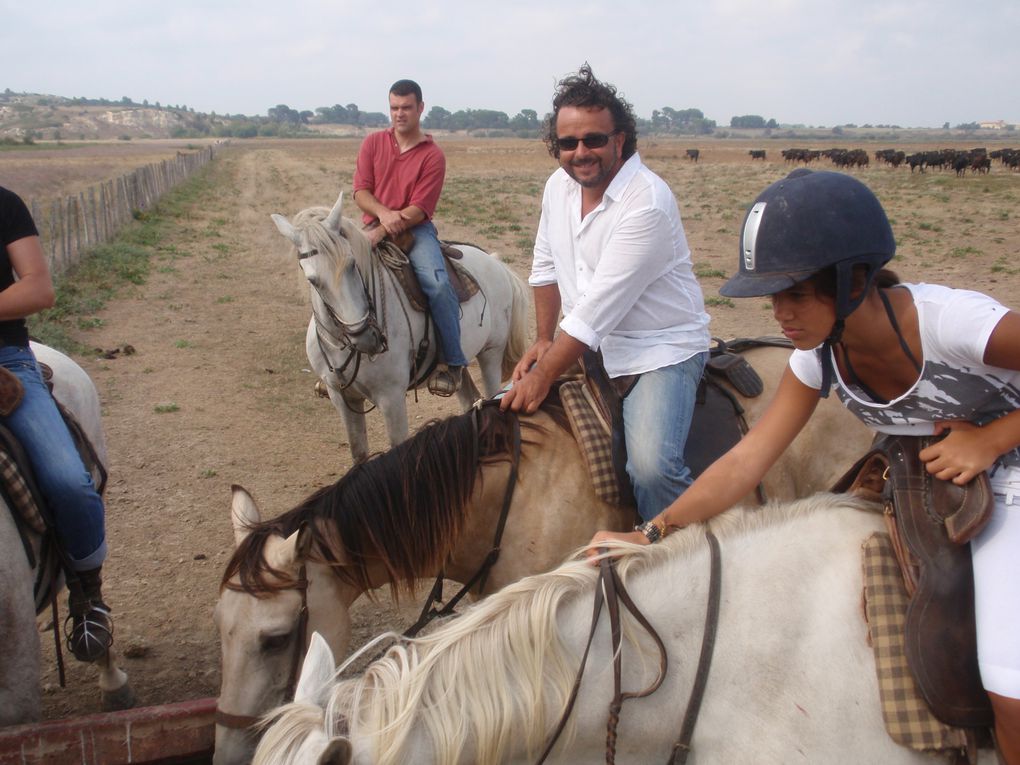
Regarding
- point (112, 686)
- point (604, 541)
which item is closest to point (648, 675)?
point (604, 541)

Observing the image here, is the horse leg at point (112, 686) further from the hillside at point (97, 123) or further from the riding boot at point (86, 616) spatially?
the hillside at point (97, 123)

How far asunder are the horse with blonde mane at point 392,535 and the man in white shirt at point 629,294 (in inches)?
8.7

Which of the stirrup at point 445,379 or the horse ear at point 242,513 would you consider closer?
the horse ear at point 242,513

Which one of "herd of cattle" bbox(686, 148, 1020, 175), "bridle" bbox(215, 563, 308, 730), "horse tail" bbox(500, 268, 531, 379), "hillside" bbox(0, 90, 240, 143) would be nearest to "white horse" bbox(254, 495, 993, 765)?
"bridle" bbox(215, 563, 308, 730)

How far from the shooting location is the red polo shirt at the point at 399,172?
18.9 feet

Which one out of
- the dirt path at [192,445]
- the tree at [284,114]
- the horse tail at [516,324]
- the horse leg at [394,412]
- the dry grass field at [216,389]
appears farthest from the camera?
the tree at [284,114]

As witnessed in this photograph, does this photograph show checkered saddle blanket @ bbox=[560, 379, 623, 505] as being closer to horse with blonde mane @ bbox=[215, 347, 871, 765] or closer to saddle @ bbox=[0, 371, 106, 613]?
horse with blonde mane @ bbox=[215, 347, 871, 765]

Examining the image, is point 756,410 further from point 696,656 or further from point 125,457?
point 125,457

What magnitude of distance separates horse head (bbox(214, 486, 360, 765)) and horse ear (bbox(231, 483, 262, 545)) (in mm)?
147

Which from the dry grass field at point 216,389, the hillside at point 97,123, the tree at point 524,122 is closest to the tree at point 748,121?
the tree at point 524,122

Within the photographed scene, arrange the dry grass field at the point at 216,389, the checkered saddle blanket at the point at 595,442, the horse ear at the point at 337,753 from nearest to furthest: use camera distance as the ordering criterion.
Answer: the horse ear at the point at 337,753
the checkered saddle blanket at the point at 595,442
the dry grass field at the point at 216,389

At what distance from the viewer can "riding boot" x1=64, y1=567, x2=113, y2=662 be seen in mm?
3131

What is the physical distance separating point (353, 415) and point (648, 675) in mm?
4216

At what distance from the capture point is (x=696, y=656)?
1.83 meters
